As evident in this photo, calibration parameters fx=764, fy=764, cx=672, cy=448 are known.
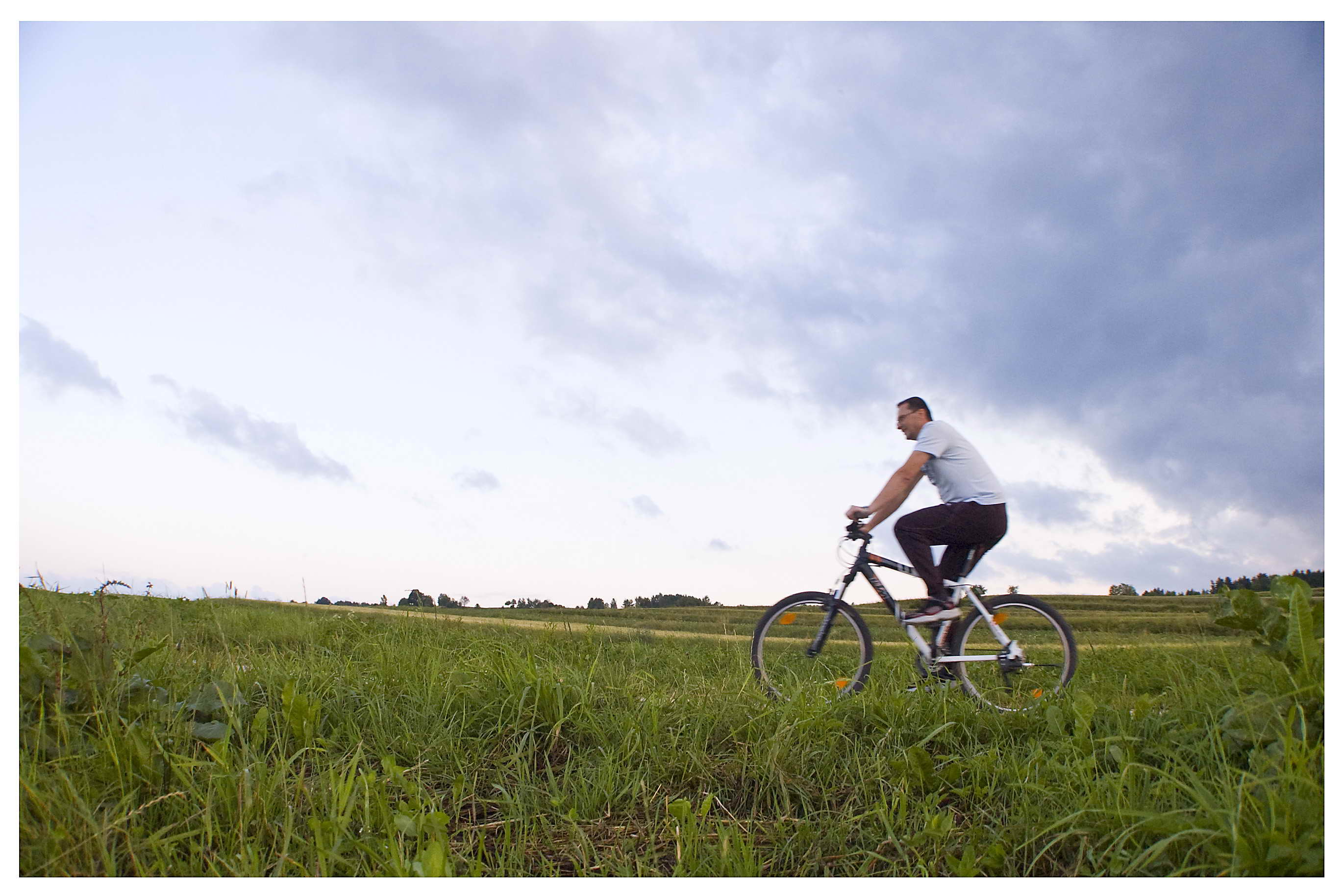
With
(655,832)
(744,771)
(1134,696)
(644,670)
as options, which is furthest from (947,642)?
(655,832)

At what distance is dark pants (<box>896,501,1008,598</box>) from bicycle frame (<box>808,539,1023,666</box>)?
0.26 feet

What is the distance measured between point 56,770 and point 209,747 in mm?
479

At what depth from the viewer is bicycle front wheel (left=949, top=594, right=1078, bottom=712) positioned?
5.14 metres

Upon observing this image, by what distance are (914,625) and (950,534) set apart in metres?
0.69

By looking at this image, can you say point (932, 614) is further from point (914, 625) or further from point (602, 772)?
point (602, 772)

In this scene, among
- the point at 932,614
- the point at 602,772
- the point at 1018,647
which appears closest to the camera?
the point at 602,772

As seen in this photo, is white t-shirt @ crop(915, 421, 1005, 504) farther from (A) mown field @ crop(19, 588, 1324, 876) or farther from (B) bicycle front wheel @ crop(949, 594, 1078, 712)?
(A) mown field @ crop(19, 588, 1324, 876)

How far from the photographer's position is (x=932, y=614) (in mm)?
5277

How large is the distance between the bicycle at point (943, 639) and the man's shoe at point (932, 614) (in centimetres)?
4

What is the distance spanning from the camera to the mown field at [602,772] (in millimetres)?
2486

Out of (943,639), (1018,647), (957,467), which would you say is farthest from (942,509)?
(1018,647)

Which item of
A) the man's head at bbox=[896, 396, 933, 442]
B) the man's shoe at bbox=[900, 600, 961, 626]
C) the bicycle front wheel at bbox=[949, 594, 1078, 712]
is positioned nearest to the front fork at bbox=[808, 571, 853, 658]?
the man's shoe at bbox=[900, 600, 961, 626]

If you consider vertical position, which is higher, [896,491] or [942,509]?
[896,491]

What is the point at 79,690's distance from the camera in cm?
298
